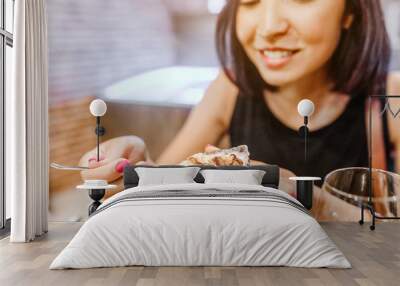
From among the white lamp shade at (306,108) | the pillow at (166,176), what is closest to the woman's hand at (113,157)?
the pillow at (166,176)

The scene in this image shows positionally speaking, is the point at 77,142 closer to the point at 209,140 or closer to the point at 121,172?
the point at 121,172

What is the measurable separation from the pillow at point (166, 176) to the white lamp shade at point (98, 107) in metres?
0.99

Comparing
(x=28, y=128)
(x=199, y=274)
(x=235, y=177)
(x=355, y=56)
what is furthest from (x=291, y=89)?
(x=199, y=274)

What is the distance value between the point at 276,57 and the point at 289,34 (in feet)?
1.04

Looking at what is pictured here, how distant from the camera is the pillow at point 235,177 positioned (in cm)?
659

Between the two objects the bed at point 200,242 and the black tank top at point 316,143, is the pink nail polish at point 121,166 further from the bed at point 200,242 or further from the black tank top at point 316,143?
the bed at point 200,242

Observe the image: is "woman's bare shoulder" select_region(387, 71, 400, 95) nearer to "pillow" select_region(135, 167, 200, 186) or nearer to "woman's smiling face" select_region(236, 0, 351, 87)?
"woman's smiling face" select_region(236, 0, 351, 87)

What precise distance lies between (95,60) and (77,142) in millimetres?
1051

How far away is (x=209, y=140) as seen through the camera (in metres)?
7.66

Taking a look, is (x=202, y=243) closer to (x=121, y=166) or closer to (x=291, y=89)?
(x=121, y=166)

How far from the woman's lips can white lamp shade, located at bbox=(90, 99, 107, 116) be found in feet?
6.71

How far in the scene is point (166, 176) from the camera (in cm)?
664

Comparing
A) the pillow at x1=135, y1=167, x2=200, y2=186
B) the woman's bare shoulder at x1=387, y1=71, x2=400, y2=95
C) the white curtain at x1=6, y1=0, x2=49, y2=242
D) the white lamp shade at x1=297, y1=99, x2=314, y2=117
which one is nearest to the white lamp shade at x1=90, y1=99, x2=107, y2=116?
the white curtain at x1=6, y1=0, x2=49, y2=242

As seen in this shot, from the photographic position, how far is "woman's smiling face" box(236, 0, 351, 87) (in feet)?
24.6
